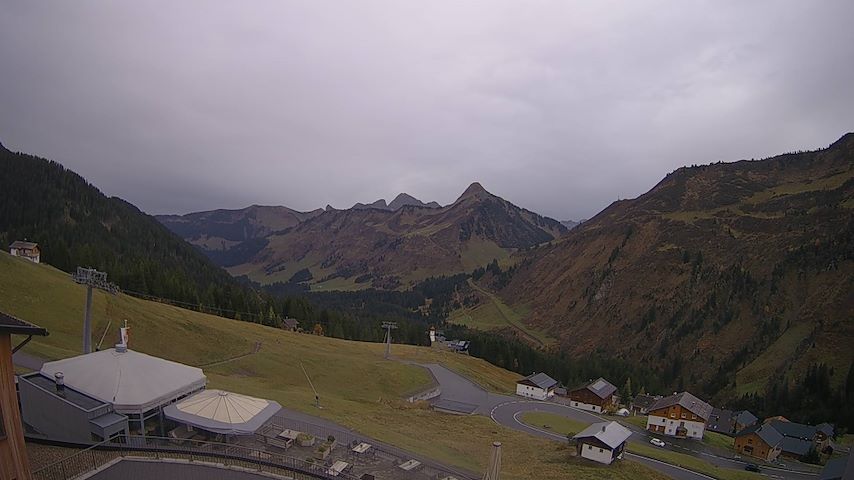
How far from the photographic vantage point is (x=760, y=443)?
205ft

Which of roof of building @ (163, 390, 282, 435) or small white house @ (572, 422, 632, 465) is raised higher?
roof of building @ (163, 390, 282, 435)

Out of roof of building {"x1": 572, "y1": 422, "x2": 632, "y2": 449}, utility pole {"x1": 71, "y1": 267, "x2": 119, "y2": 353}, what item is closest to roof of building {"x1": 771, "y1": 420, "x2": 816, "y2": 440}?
roof of building {"x1": 572, "y1": 422, "x2": 632, "y2": 449}

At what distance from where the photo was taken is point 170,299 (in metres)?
90.9

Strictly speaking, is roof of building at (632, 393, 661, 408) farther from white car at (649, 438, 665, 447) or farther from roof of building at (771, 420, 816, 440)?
white car at (649, 438, 665, 447)

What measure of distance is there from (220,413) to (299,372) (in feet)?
96.6

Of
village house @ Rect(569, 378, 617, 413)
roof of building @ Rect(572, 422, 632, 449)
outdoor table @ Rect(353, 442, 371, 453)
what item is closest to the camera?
outdoor table @ Rect(353, 442, 371, 453)

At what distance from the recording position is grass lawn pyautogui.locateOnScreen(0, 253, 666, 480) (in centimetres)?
3491

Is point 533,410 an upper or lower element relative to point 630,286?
lower

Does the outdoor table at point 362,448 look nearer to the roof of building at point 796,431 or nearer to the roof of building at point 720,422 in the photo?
the roof of building at point 796,431

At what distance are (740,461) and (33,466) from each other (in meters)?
72.4

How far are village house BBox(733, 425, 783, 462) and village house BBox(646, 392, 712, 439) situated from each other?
4970 millimetres

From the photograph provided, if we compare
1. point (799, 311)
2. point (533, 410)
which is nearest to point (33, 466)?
point (533, 410)

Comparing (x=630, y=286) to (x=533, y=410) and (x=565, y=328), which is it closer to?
(x=565, y=328)

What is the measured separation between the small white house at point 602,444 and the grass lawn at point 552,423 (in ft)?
52.4
